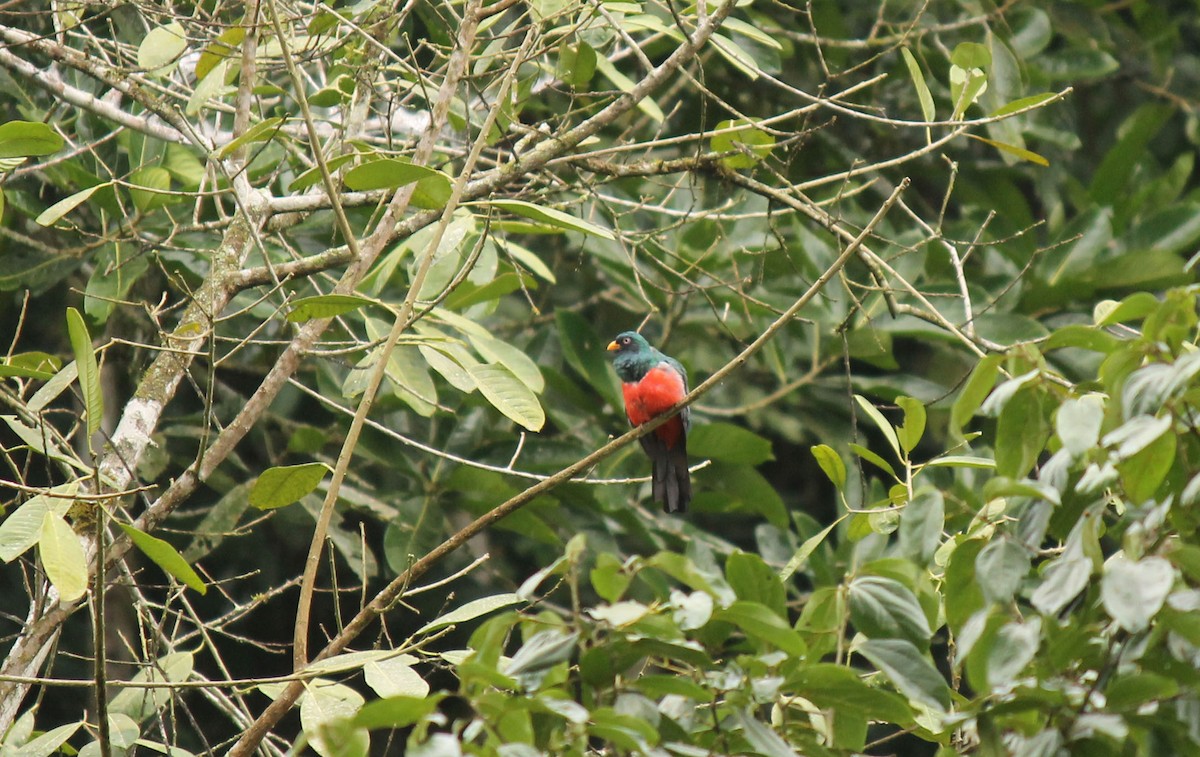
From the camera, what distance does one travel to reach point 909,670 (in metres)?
1.91

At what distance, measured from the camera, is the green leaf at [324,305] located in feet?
8.52

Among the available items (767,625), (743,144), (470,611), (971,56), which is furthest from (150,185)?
(767,625)

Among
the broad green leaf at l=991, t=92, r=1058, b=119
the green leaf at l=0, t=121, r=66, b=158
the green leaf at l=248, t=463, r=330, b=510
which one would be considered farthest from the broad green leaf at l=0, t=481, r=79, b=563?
the broad green leaf at l=991, t=92, r=1058, b=119

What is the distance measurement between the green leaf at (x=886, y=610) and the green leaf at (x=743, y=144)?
1.62 meters

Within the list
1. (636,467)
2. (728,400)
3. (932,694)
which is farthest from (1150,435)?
(728,400)

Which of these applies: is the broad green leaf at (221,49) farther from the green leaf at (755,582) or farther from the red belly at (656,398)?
the red belly at (656,398)

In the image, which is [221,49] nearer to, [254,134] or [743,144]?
[254,134]

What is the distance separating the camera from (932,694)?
74.7 inches

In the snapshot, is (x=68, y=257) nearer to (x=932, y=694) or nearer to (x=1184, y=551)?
(x=932, y=694)

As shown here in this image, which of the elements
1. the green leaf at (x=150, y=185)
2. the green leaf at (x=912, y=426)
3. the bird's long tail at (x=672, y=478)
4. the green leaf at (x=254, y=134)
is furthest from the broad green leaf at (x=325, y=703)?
the bird's long tail at (x=672, y=478)

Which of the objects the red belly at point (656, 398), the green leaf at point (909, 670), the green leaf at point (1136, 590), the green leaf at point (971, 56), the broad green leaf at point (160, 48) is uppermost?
the broad green leaf at point (160, 48)

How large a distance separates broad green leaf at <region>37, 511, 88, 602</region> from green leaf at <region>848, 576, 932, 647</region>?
139cm

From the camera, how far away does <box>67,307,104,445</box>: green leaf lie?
7.67 feet

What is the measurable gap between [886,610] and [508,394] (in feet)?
4.50
